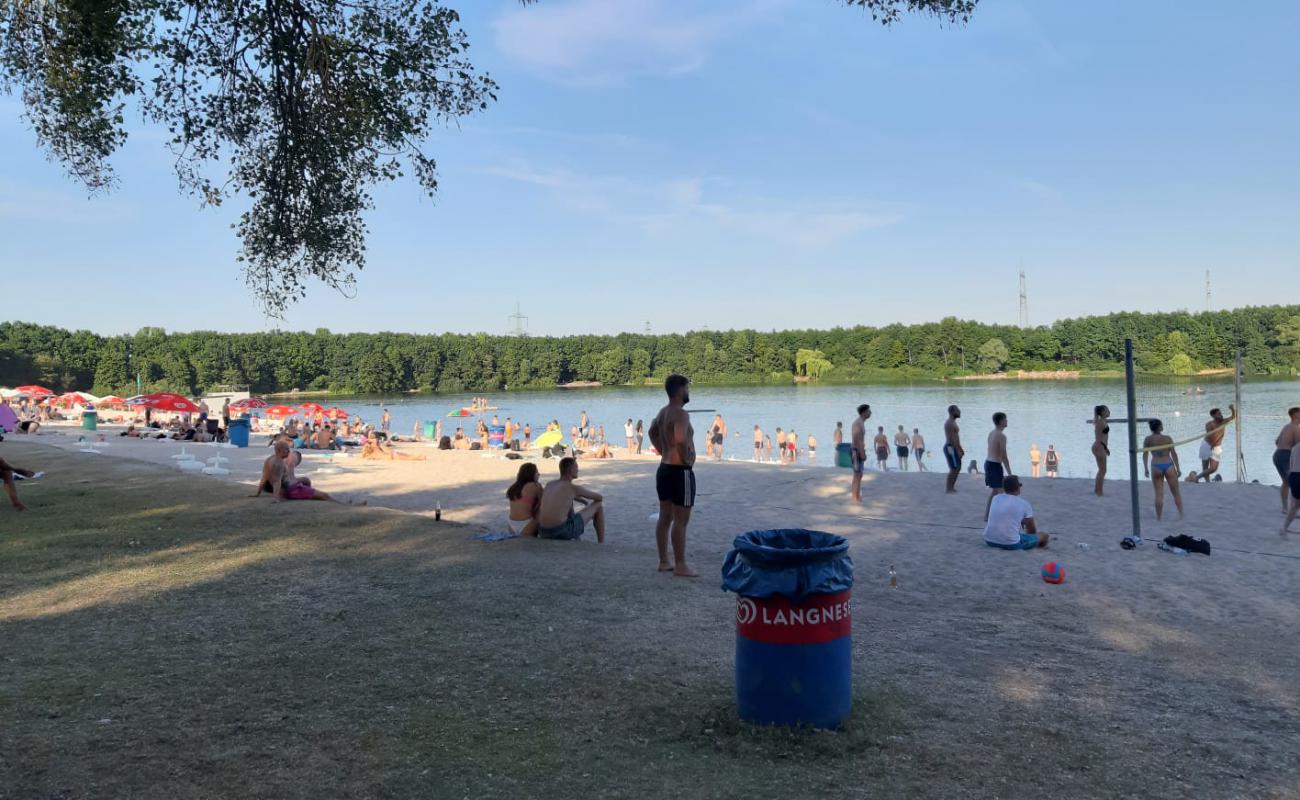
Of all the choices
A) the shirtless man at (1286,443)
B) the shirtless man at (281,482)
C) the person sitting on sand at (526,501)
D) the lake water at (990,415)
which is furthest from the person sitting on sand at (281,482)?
the lake water at (990,415)

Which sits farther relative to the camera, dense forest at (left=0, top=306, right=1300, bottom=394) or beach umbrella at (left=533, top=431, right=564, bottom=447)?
dense forest at (left=0, top=306, right=1300, bottom=394)

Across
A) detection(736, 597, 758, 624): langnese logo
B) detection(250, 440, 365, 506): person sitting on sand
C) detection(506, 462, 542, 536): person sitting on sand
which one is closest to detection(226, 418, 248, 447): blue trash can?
detection(250, 440, 365, 506): person sitting on sand

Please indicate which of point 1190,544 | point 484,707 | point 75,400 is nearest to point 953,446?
point 1190,544

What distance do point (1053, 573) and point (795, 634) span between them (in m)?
5.37

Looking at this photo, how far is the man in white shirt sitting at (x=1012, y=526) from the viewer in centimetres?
952

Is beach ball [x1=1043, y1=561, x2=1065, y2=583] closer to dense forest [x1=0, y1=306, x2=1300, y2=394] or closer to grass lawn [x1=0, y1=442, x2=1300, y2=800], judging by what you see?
grass lawn [x1=0, y1=442, x2=1300, y2=800]

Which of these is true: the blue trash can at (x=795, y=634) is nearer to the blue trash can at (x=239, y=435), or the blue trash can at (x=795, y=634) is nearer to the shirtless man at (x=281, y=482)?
the shirtless man at (x=281, y=482)

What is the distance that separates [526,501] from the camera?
9172 mm

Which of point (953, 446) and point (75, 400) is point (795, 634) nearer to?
point (953, 446)

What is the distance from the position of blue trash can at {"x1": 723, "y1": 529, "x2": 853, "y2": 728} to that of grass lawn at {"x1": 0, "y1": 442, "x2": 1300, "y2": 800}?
123 mm

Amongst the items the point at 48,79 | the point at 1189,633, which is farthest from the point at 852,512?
the point at 48,79

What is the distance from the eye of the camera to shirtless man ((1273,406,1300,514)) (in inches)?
424

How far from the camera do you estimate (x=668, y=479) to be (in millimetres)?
6828

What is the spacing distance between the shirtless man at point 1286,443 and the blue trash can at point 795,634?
9.88 metres
